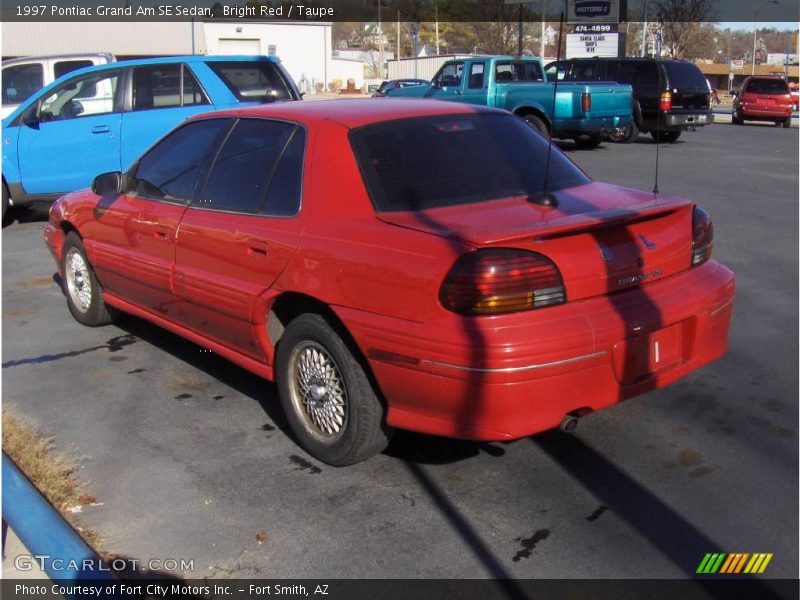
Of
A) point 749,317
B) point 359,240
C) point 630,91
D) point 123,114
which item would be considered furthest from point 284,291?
point 630,91

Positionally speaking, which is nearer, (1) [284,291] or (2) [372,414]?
(2) [372,414]

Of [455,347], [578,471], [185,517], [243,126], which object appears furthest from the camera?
[243,126]

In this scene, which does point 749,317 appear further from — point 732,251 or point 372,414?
point 372,414

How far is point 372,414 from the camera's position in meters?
3.88

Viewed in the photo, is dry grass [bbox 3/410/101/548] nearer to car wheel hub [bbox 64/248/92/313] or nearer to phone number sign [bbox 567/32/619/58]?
car wheel hub [bbox 64/248/92/313]

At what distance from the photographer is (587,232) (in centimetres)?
370

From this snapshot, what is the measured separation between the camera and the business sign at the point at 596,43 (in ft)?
111

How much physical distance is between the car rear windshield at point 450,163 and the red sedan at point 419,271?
0.01 m

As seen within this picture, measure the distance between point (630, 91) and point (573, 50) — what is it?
17.8 m

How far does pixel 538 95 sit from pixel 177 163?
13.6 meters

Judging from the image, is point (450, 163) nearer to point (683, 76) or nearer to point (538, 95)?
point (538, 95)

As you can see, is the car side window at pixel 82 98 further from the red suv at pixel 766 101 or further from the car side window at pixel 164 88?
the red suv at pixel 766 101

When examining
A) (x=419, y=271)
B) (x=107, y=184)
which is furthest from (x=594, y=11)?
(x=419, y=271)

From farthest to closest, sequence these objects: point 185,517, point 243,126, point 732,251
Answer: point 732,251
point 243,126
point 185,517
